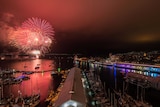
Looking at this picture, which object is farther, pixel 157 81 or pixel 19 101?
pixel 157 81

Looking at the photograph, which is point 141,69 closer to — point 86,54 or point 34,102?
point 34,102

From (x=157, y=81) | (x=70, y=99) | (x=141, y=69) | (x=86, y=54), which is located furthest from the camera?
(x=86, y=54)

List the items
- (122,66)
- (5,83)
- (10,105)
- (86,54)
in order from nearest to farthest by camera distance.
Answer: (10,105) → (5,83) → (122,66) → (86,54)

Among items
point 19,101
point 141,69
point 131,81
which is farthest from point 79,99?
point 141,69

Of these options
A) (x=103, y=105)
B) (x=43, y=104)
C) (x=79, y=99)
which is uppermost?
(x=79, y=99)

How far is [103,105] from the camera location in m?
18.1

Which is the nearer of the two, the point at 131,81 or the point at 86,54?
the point at 131,81

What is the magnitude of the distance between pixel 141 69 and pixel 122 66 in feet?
52.5

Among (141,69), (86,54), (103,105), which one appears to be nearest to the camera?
(103,105)

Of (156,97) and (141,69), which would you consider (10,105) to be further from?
(141,69)

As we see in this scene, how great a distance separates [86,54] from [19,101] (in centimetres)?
17001

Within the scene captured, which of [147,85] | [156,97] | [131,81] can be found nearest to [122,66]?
[131,81]

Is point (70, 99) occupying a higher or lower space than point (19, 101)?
higher

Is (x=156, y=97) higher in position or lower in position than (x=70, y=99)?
lower
